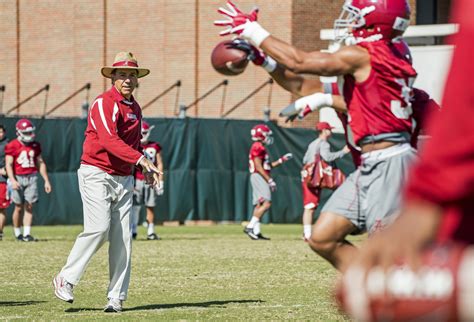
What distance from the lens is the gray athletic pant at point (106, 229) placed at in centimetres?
1077

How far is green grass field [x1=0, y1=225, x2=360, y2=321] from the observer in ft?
35.0

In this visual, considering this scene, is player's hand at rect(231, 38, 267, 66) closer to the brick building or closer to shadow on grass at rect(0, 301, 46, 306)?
shadow on grass at rect(0, 301, 46, 306)

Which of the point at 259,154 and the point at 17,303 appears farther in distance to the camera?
the point at 259,154

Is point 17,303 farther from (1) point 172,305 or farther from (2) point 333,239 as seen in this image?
(2) point 333,239

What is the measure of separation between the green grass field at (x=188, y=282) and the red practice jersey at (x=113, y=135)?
1362 mm

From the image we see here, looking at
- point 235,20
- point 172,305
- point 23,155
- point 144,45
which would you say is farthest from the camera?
point 144,45

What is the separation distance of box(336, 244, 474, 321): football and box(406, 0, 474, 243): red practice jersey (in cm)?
15

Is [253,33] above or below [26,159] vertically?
above

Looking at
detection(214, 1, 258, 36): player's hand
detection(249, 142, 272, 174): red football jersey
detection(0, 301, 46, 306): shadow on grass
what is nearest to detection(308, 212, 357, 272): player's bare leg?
detection(214, 1, 258, 36): player's hand

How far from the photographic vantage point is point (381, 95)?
762 centimetres

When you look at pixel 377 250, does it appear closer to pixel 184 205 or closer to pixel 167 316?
pixel 167 316

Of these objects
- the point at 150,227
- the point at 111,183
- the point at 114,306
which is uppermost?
the point at 111,183

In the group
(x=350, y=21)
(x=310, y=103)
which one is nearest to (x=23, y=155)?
(x=310, y=103)

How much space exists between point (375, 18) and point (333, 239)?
4.83 feet
